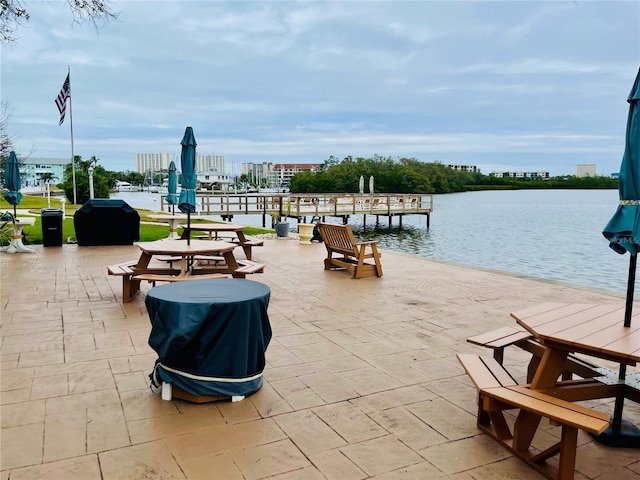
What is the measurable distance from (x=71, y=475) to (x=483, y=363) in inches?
94.5

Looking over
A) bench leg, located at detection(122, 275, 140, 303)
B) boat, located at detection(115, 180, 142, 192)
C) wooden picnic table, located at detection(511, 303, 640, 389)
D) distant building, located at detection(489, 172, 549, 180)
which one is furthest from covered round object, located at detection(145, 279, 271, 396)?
distant building, located at detection(489, 172, 549, 180)

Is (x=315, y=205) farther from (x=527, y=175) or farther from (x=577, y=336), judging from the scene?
(x=527, y=175)

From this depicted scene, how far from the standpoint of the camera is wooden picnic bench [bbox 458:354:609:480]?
230 centimetres

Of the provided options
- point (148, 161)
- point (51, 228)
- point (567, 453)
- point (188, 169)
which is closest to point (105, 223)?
point (51, 228)

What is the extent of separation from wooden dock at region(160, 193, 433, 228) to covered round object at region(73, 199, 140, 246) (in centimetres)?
1401

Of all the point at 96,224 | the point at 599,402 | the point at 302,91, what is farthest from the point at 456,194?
the point at 599,402

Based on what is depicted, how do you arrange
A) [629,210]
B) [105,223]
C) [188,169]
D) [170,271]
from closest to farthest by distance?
[629,210], [170,271], [188,169], [105,223]

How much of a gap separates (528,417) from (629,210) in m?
1.25

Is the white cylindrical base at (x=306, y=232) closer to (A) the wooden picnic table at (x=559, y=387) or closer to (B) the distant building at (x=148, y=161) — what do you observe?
(A) the wooden picnic table at (x=559, y=387)

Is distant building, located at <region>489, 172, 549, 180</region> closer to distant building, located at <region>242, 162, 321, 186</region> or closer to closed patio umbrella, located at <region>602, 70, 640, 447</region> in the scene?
distant building, located at <region>242, 162, 321, 186</region>

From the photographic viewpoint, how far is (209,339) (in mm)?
3121

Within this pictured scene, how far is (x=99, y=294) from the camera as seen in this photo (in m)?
6.64

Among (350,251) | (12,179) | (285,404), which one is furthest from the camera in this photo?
(12,179)

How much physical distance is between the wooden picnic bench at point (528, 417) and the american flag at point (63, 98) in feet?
70.4
